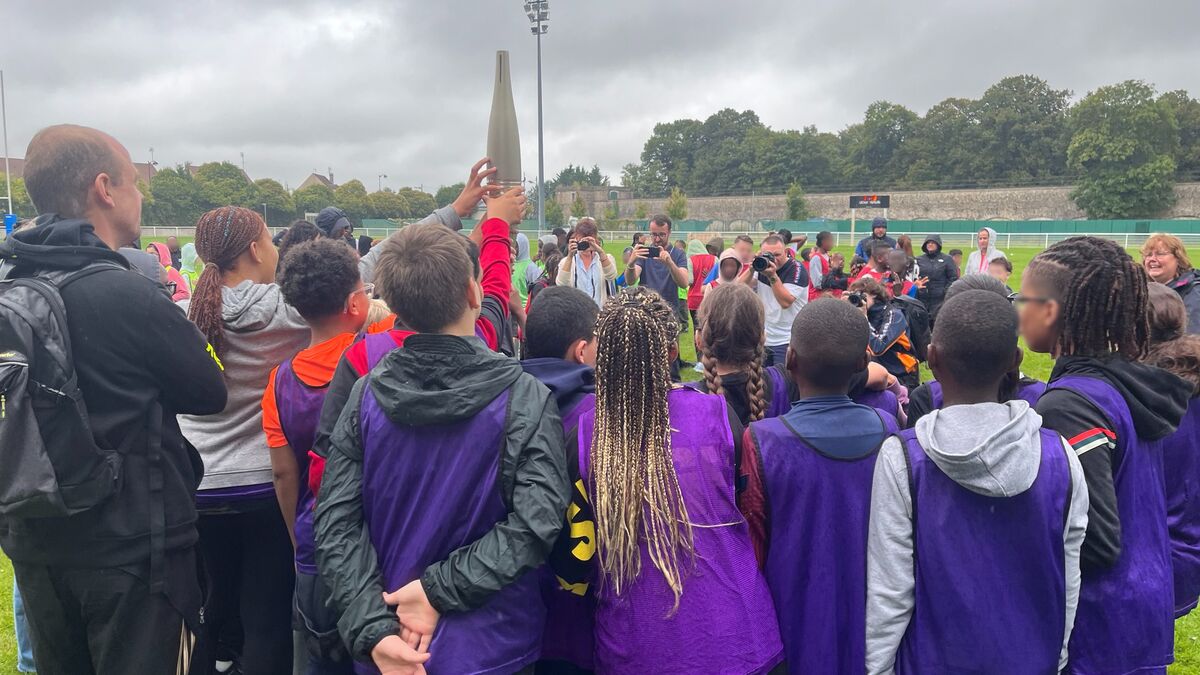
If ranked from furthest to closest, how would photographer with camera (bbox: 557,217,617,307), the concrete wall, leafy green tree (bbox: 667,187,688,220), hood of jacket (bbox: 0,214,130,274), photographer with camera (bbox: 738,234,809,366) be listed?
1. leafy green tree (bbox: 667,187,688,220)
2. the concrete wall
3. photographer with camera (bbox: 557,217,617,307)
4. photographer with camera (bbox: 738,234,809,366)
5. hood of jacket (bbox: 0,214,130,274)

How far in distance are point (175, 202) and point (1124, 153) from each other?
268 feet

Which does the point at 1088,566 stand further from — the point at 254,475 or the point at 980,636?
the point at 254,475

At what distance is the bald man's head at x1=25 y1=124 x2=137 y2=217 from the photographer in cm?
251

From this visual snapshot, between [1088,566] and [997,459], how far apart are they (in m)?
0.58

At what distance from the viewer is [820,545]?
229 centimetres

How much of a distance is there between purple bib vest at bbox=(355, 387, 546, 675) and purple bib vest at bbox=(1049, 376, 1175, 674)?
5.66ft

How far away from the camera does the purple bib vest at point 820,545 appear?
2.27 meters

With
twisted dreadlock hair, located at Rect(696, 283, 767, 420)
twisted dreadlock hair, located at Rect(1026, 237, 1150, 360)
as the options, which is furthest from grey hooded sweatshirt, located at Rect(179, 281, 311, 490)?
twisted dreadlock hair, located at Rect(1026, 237, 1150, 360)

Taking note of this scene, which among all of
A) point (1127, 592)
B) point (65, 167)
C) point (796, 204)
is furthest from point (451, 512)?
point (796, 204)

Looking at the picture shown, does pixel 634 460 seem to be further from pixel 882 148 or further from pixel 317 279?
pixel 882 148

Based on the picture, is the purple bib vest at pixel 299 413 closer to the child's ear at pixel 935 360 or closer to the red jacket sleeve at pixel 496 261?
the red jacket sleeve at pixel 496 261

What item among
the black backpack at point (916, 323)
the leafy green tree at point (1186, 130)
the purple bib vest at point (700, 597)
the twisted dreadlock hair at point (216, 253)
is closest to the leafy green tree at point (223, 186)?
the black backpack at point (916, 323)

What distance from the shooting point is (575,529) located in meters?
2.21

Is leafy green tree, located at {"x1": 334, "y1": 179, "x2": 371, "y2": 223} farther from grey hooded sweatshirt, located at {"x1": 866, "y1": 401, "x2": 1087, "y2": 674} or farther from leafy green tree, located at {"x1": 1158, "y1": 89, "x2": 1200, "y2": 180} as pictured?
leafy green tree, located at {"x1": 1158, "y1": 89, "x2": 1200, "y2": 180}
